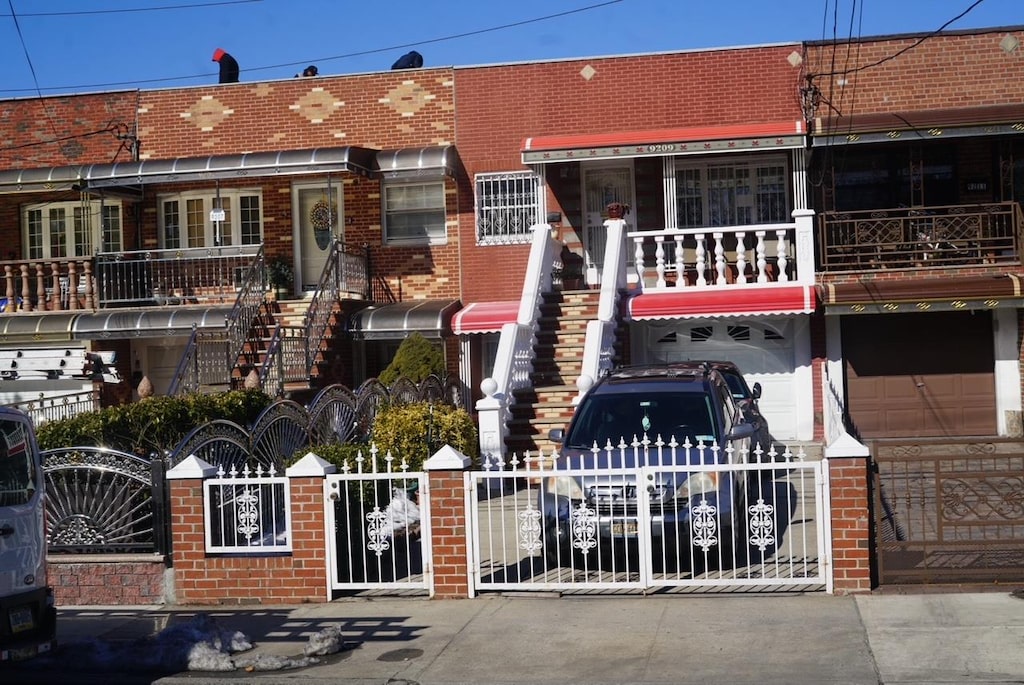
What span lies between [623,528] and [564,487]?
0.78 metres

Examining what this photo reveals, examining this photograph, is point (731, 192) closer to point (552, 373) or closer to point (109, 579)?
point (552, 373)

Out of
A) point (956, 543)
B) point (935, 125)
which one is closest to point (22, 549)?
point (956, 543)

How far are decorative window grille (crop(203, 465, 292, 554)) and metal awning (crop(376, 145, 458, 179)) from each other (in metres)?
11.3

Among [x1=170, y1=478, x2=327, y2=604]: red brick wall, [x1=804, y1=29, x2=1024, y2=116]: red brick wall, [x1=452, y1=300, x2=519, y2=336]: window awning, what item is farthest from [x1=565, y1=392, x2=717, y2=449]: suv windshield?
[x1=804, y1=29, x2=1024, y2=116]: red brick wall

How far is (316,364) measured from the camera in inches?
813

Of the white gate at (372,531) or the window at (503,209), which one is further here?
the window at (503,209)

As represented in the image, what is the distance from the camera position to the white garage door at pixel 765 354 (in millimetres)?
20875

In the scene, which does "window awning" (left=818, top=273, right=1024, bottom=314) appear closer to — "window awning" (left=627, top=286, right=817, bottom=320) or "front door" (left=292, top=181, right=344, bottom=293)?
"window awning" (left=627, top=286, right=817, bottom=320)

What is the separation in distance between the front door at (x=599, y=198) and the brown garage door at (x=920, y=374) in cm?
461

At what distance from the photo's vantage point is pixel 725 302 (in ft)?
64.2

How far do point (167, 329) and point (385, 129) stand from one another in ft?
17.8

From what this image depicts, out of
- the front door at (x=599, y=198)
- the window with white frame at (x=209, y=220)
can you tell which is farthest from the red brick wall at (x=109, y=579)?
the window with white frame at (x=209, y=220)

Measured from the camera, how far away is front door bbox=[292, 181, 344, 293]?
23.4 meters

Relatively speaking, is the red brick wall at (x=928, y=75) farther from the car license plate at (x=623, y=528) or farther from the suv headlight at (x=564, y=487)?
the car license plate at (x=623, y=528)
